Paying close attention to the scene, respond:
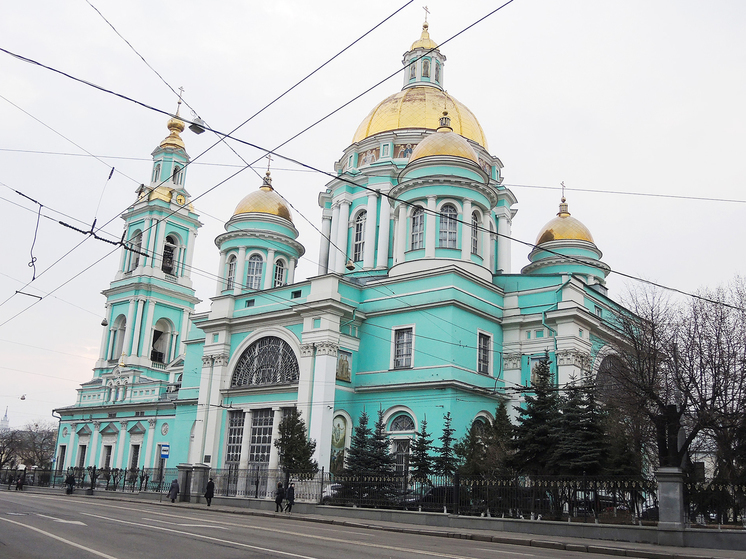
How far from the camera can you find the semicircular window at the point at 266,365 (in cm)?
3241

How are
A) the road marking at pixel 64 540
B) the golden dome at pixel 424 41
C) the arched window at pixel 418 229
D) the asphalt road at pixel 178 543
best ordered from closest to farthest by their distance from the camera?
1. the road marking at pixel 64 540
2. the asphalt road at pixel 178 543
3. the arched window at pixel 418 229
4. the golden dome at pixel 424 41

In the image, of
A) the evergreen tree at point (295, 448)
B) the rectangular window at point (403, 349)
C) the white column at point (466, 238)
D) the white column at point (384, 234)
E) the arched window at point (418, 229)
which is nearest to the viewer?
the evergreen tree at point (295, 448)

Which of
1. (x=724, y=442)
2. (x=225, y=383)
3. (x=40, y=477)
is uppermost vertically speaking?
(x=225, y=383)

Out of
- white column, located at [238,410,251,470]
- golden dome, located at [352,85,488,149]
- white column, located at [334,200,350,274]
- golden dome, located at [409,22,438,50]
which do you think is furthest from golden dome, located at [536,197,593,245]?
white column, located at [238,410,251,470]

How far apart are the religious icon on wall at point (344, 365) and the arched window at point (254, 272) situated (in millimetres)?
10776

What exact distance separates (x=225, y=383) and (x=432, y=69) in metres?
23.2

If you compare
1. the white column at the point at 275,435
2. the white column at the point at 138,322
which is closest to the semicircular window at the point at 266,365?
the white column at the point at 275,435

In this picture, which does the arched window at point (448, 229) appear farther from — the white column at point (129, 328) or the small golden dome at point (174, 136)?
the small golden dome at point (174, 136)

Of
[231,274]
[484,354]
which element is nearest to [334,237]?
[231,274]

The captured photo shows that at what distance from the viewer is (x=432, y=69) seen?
44.8 meters

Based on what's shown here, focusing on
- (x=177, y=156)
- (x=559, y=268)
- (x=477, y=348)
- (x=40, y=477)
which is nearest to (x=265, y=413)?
(x=477, y=348)

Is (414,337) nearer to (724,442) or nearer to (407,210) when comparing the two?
(407,210)

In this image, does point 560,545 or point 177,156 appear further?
point 177,156

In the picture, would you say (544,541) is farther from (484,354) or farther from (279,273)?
(279,273)
